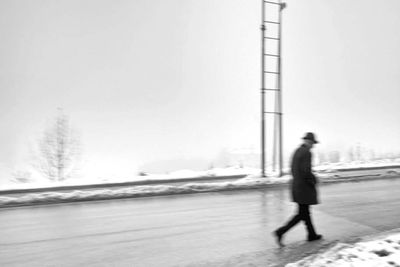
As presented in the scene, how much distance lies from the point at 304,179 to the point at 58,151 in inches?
1442

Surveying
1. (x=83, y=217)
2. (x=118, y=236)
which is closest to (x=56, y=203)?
(x=83, y=217)

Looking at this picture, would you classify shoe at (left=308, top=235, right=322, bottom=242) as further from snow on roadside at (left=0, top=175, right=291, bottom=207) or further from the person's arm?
snow on roadside at (left=0, top=175, right=291, bottom=207)

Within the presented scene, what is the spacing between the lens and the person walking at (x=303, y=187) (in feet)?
24.1

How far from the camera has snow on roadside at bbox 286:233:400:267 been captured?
5621 mm

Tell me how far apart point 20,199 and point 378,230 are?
893 centimetres

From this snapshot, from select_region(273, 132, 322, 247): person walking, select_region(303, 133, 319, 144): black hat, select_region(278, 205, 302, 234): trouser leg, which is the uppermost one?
select_region(303, 133, 319, 144): black hat

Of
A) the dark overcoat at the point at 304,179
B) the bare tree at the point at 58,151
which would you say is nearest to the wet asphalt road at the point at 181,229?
the dark overcoat at the point at 304,179

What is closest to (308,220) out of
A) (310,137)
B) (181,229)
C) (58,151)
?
(310,137)

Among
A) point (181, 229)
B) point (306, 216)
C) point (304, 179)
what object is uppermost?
point (304, 179)

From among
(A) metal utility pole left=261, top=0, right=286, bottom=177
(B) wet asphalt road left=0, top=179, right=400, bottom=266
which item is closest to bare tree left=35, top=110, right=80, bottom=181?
(A) metal utility pole left=261, top=0, right=286, bottom=177

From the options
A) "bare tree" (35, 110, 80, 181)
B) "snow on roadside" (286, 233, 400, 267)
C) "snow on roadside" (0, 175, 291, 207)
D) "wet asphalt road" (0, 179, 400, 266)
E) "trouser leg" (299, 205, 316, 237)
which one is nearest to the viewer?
Answer: "snow on roadside" (286, 233, 400, 267)

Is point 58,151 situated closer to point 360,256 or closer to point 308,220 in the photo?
point 308,220

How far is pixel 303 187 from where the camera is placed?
739cm

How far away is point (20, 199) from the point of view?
1175 cm
